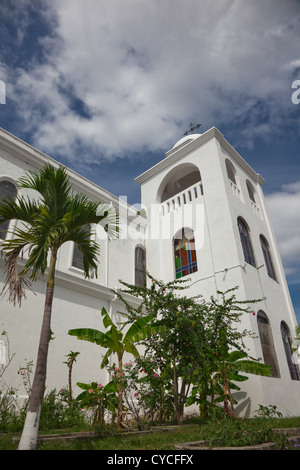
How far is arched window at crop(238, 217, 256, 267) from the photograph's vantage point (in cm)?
1303

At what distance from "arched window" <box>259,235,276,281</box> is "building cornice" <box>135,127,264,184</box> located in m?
4.07

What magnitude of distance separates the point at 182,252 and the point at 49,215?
30.1 ft

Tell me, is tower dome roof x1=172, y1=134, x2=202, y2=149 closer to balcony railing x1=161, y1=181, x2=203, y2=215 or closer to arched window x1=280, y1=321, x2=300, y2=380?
balcony railing x1=161, y1=181, x2=203, y2=215

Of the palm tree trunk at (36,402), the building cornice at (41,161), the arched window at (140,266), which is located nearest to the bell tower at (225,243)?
the arched window at (140,266)

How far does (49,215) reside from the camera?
18.5ft

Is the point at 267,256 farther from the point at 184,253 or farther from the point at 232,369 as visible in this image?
the point at 232,369

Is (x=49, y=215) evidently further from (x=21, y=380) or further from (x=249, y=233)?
(x=249, y=233)

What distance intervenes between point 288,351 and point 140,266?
7259 millimetres

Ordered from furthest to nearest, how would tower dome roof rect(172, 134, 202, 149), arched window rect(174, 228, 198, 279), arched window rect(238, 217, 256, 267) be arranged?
tower dome roof rect(172, 134, 202, 149) → arched window rect(174, 228, 198, 279) → arched window rect(238, 217, 256, 267)

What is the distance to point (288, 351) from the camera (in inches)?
488

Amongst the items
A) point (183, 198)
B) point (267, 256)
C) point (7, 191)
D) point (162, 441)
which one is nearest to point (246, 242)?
point (267, 256)

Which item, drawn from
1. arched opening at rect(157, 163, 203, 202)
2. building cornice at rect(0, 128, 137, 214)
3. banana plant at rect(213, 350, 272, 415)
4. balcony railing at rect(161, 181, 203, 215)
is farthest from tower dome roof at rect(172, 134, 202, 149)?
banana plant at rect(213, 350, 272, 415)

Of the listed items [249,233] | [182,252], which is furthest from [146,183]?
[249,233]

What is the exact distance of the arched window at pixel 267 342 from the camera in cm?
1103
